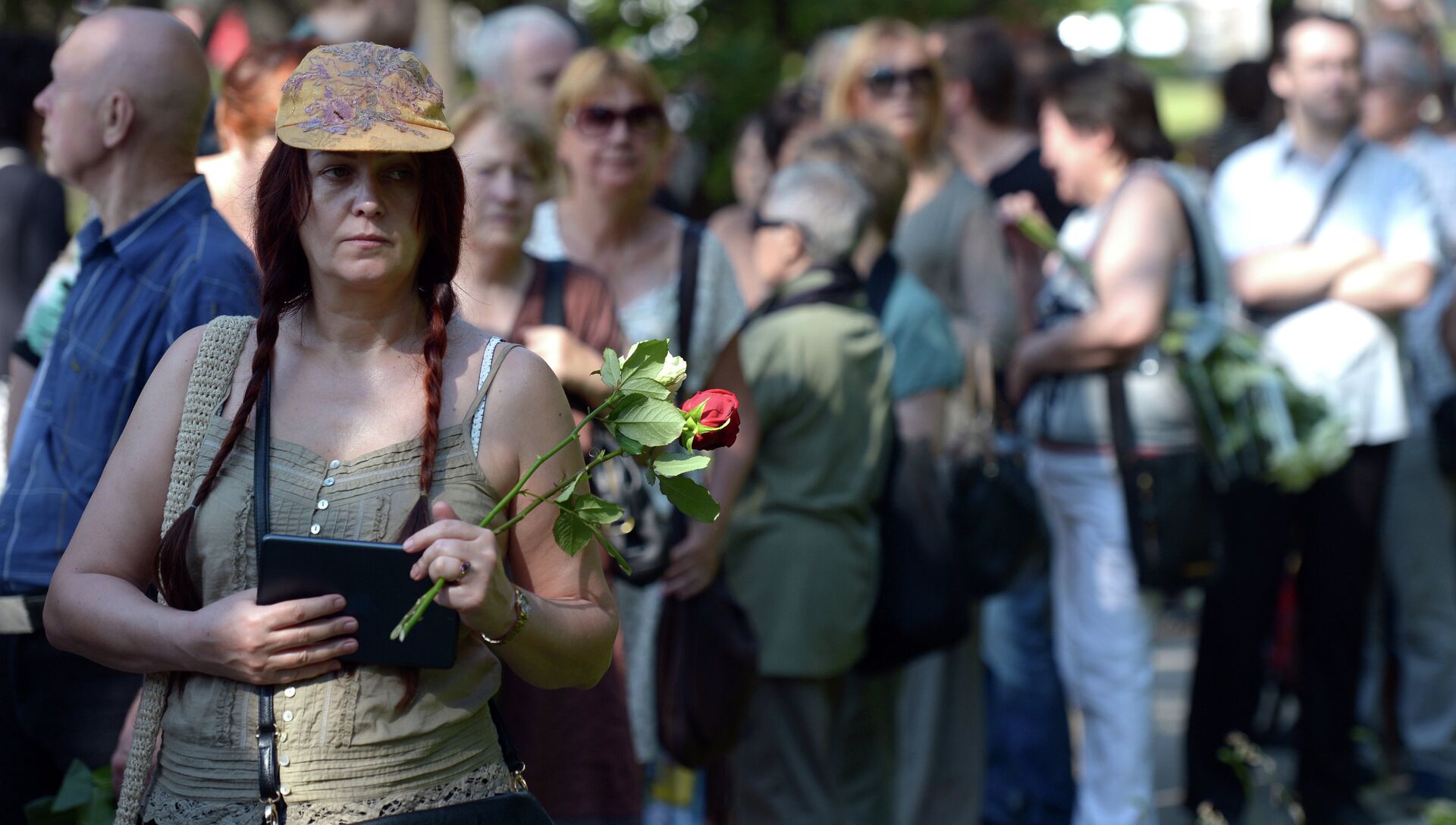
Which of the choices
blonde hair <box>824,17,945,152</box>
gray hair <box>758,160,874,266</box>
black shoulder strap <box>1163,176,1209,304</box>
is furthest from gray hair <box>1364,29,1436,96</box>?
gray hair <box>758,160,874,266</box>

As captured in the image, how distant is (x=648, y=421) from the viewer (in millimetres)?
2107

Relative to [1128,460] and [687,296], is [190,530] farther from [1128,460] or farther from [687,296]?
[1128,460]

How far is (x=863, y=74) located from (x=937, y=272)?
2.88 ft

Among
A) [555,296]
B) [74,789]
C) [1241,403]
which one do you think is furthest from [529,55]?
[74,789]

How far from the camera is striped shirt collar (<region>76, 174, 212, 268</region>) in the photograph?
3.02 meters

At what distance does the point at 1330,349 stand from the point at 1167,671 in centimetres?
241

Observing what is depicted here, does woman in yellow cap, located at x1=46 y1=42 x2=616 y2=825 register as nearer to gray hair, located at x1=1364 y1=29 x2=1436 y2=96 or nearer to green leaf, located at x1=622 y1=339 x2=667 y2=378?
green leaf, located at x1=622 y1=339 x2=667 y2=378

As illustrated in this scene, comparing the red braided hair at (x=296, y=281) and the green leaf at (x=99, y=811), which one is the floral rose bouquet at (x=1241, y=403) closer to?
the red braided hair at (x=296, y=281)

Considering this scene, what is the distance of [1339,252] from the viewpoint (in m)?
5.43

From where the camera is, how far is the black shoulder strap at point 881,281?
4.78 metres

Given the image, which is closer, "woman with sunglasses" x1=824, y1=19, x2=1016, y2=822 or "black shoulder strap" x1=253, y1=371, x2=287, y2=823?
"black shoulder strap" x1=253, y1=371, x2=287, y2=823

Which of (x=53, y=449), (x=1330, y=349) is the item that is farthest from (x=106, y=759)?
(x=1330, y=349)

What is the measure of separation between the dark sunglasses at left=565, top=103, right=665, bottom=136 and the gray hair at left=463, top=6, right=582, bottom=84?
124 centimetres

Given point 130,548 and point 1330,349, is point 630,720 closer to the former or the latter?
point 130,548
